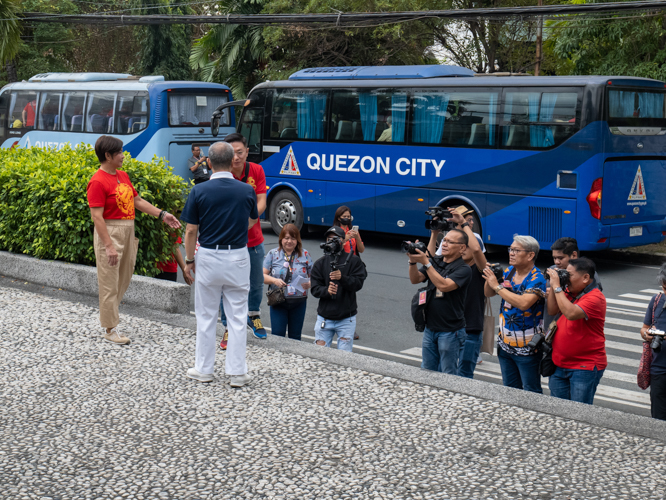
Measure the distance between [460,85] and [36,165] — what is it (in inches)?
295

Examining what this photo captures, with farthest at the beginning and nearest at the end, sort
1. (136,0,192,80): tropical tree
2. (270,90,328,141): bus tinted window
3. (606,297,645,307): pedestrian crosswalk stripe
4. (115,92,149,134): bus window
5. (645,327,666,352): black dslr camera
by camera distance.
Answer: (136,0,192,80): tropical tree, (115,92,149,134): bus window, (270,90,328,141): bus tinted window, (606,297,645,307): pedestrian crosswalk stripe, (645,327,666,352): black dslr camera

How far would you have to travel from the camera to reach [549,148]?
12953 millimetres

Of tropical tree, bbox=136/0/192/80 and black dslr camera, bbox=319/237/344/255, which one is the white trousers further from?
tropical tree, bbox=136/0/192/80

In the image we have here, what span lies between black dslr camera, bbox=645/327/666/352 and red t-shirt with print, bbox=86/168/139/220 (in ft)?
13.8

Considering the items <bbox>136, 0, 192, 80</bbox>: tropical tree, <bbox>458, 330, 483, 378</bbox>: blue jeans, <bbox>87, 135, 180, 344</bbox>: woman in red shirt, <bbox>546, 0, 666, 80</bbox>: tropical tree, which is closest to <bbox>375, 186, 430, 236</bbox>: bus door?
<bbox>546, 0, 666, 80</bbox>: tropical tree

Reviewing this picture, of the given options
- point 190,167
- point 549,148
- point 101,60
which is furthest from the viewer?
point 101,60

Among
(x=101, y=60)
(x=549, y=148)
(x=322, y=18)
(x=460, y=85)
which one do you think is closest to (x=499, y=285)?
(x=549, y=148)

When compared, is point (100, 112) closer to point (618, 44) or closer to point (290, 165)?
point (290, 165)

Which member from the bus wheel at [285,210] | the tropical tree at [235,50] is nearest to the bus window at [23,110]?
the tropical tree at [235,50]

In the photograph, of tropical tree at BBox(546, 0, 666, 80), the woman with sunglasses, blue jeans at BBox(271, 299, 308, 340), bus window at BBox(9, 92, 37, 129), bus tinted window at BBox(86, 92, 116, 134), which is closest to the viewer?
the woman with sunglasses

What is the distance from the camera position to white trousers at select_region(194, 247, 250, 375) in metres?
5.66

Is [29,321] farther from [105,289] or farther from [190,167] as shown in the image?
[190,167]

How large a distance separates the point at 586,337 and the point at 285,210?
37.8 ft

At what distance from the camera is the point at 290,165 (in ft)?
54.2
